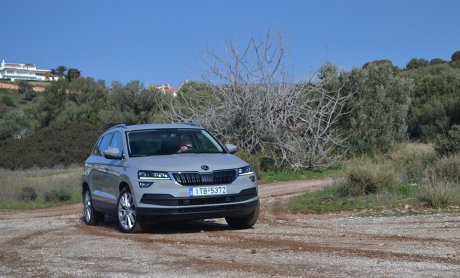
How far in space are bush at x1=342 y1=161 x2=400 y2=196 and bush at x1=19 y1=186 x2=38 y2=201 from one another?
12498 mm

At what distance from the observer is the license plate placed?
33.6 feet

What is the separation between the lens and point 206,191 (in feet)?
33.7

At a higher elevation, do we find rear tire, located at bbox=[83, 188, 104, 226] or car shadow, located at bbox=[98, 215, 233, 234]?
rear tire, located at bbox=[83, 188, 104, 226]

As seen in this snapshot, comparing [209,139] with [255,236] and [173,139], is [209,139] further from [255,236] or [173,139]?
[255,236]

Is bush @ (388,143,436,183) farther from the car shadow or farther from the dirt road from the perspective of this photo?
the car shadow

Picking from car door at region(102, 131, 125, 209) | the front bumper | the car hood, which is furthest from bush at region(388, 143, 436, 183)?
car door at region(102, 131, 125, 209)

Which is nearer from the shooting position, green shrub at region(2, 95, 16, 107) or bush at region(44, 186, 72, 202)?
bush at region(44, 186, 72, 202)

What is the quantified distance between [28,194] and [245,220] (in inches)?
578

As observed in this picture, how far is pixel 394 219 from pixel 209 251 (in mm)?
4050

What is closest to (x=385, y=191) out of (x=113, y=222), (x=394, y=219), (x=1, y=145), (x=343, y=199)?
(x=343, y=199)

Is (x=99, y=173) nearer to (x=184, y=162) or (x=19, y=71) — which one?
(x=184, y=162)

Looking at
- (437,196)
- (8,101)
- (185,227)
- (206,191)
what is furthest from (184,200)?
(8,101)

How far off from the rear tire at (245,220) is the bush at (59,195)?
12.5 m

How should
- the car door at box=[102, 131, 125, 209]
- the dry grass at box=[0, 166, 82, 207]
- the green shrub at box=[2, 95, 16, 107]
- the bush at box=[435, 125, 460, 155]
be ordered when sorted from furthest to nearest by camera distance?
the green shrub at box=[2, 95, 16, 107], the dry grass at box=[0, 166, 82, 207], the bush at box=[435, 125, 460, 155], the car door at box=[102, 131, 125, 209]
